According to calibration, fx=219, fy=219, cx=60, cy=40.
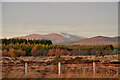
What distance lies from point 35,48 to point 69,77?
25989 millimetres

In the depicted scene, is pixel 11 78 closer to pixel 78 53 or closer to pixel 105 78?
pixel 105 78

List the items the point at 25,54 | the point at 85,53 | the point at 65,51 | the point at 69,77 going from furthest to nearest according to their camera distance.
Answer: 1. the point at 85,53
2. the point at 65,51
3. the point at 25,54
4. the point at 69,77

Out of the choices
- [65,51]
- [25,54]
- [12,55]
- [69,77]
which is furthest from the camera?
[65,51]

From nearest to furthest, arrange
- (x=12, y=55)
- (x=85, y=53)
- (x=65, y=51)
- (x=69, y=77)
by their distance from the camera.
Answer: (x=69, y=77) < (x=12, y=55) < (x=65, y=51) < (x=85, y=53)

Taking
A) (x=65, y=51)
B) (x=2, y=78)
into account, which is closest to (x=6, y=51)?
(x=65, y=51)

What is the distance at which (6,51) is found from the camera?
124 ft

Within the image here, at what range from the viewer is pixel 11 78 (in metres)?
14.2

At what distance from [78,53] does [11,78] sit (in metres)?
31.6

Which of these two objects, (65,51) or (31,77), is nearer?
(31,77)

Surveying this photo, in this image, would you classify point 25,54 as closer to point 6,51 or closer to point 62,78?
point 6,51

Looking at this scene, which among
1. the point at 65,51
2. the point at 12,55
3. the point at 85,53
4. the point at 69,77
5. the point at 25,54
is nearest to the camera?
the point at 69,77

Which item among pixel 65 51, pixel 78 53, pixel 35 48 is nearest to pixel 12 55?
pixel 35 48

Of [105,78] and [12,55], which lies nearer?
[105,78]

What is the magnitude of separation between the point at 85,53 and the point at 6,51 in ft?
55.3
